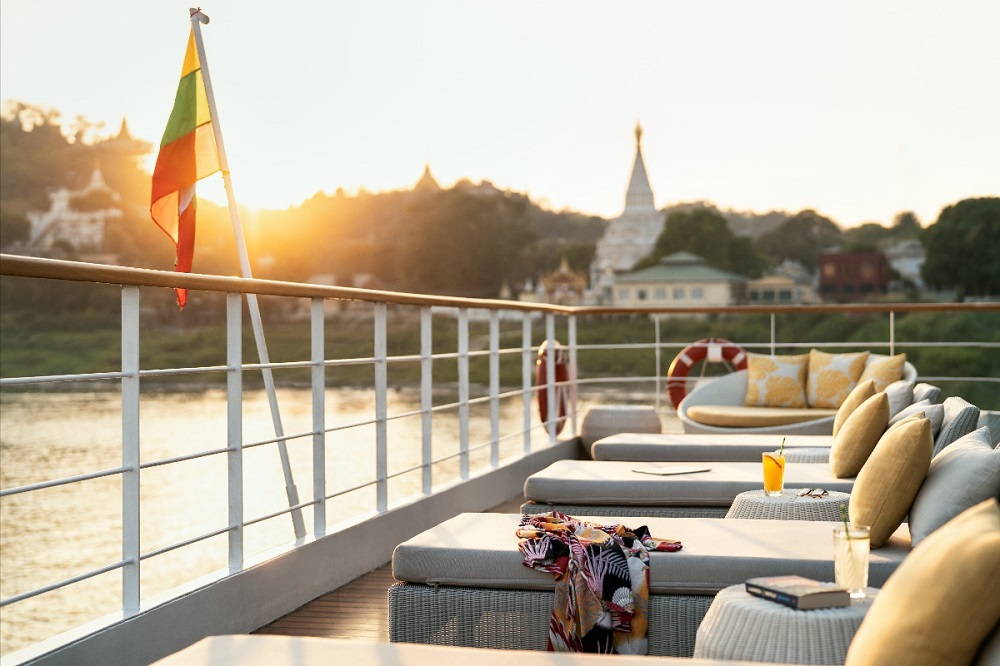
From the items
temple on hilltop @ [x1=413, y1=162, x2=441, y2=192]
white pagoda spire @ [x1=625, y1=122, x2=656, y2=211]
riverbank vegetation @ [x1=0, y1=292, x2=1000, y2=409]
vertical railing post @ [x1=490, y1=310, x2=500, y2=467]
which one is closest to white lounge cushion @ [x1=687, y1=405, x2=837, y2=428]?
vertical railing post @ [x1=490, y1=310, x2=500, y2=467]

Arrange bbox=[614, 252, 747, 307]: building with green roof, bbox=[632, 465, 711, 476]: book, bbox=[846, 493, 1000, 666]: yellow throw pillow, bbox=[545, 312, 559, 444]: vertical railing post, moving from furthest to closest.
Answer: bbox=[614, 252, 747, 307]: building with green roof < bbox=[545, 312, 559, 444]: vertical railing post < bbox=[632, 465, 711, 476]: book < bbox=[846, 493, 1000, 666]: yellow throw pillow

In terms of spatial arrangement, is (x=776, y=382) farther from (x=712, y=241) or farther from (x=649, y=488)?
(x=712, y=241)

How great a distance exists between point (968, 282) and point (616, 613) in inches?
1758

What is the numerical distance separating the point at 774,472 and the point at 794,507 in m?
0.12

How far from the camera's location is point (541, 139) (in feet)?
155

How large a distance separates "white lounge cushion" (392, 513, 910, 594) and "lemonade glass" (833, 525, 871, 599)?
0.34 metres

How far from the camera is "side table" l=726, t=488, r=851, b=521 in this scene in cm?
292

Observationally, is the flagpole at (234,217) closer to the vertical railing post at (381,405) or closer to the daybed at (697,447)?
the vertical railing post at (381,405)

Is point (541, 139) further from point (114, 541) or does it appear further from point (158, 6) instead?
point (114, 541)

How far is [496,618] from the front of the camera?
238 centimetres

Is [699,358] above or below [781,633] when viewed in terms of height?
above

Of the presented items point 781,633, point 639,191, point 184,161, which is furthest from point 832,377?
point 639,191

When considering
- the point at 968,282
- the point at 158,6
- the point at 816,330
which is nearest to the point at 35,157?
the point at 158,6

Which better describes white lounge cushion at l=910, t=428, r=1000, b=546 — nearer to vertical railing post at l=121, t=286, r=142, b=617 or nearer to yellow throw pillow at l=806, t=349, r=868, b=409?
vertical railing post at l=121, t=286, r=142, b=617
